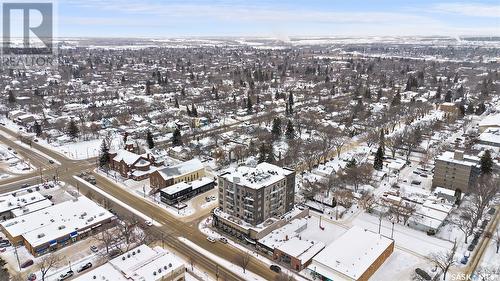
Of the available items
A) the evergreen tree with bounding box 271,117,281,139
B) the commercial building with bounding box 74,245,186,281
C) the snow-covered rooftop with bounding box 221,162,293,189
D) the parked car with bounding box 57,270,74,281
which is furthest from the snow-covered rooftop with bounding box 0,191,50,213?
the evergreen tree with bounding box 271,117,281,139

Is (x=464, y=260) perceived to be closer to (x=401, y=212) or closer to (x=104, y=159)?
(x=401, y=212)

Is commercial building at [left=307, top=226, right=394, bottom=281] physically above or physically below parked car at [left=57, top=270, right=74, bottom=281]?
above

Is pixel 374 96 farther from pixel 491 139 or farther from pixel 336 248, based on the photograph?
pixel 336 248

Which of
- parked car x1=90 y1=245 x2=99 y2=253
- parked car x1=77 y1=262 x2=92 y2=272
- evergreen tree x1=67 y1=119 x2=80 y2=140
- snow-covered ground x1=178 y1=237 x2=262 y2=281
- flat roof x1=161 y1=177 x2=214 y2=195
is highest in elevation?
evergreen tree x1=67 y1=119 x2=80 y2=140

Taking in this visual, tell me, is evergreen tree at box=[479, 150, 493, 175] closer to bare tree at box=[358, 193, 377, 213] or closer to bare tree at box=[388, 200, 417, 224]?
bare tree at box=[388, 200, 417, 224]

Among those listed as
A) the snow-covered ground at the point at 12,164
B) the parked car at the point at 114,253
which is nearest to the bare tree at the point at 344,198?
the parked car at the point at 114,253

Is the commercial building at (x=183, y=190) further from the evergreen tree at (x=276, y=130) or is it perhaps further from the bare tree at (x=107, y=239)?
the evergreen tree at (x=276, y=130)

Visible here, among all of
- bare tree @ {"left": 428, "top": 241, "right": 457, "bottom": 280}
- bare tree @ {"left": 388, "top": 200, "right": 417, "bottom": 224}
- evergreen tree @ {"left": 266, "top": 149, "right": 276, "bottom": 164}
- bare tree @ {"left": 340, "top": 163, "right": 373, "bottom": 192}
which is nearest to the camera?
bare tree @ {"left": 428, "top": 241, "right": 457, "bottom": 280}
